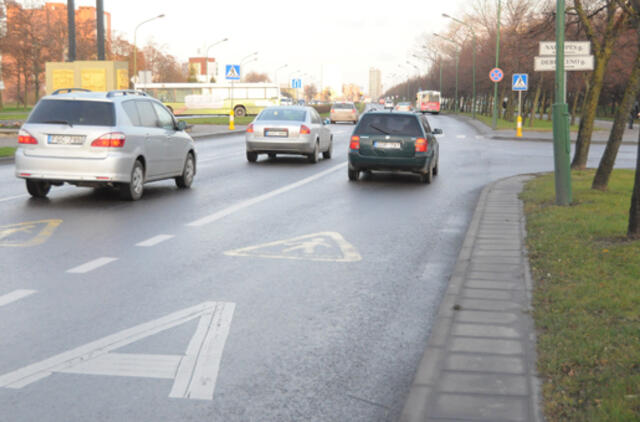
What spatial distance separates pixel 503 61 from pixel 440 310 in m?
57.9

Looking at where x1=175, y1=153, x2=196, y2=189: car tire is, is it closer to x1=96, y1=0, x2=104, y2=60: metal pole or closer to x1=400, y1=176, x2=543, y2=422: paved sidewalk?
x1=400, y1=176, x2=543, y2=422: paved sidewalk

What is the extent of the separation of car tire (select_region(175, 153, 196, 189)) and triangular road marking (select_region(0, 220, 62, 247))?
470 cm

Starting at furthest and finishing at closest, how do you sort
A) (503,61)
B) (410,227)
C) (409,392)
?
(503,61) < (410,227) < (409,392)

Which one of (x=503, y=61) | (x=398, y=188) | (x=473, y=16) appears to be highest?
(x=473, y=16)

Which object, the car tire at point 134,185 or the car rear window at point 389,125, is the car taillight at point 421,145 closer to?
the car rear window at point 389,125

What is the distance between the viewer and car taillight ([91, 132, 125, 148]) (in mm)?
12688

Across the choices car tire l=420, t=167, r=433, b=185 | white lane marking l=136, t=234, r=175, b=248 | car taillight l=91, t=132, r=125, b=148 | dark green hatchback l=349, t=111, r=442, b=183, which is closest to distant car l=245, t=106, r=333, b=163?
dark green hatchback l=349, t=111, r=442, b=183

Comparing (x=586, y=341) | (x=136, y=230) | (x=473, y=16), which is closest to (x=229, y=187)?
(x=136, y=230)

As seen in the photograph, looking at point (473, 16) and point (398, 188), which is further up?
point (473, 16)

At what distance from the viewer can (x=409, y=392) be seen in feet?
14.2

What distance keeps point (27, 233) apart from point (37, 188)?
3784 mm

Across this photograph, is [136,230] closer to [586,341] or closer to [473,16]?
[586,341]

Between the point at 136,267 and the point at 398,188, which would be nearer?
the point at 136,267

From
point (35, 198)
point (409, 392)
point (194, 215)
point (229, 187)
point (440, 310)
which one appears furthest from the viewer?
point (229, 187)
